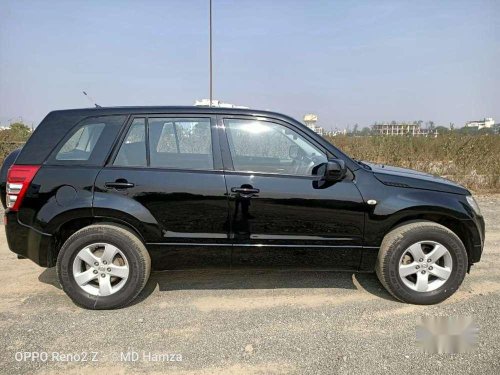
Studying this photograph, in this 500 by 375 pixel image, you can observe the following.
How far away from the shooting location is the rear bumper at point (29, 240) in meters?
2.86

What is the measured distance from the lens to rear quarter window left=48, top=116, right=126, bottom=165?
2885mm

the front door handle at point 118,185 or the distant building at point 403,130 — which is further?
the distant building at point 403,130

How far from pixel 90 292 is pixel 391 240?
2763mm

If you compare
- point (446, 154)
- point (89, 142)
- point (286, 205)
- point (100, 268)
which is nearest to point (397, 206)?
point (286, 205)

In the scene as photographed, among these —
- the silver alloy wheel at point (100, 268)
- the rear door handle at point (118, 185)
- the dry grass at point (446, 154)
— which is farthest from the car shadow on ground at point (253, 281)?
the dry grass at point (446, 154)

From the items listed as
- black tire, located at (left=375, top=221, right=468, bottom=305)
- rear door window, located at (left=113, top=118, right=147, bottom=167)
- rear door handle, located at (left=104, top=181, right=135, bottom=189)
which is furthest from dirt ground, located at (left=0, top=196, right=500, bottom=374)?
rear door window, located at (left=113, top=118, right=147, bottom=167)

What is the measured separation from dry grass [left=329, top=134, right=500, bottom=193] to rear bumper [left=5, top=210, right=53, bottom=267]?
32.0ft

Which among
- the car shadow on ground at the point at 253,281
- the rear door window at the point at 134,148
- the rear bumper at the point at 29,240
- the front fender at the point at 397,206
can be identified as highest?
the rear door window at the point at 134,148

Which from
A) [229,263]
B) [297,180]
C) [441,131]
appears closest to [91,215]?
[229,263]

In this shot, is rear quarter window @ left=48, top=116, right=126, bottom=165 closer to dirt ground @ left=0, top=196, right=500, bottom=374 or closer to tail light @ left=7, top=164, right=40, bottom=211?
tail light @ left=7, top=164, right=40, bottom=211

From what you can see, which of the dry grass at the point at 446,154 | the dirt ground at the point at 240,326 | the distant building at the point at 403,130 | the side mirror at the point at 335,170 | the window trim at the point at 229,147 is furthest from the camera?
the distant building at the point at 403,130

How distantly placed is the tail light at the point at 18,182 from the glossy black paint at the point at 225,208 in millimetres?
53

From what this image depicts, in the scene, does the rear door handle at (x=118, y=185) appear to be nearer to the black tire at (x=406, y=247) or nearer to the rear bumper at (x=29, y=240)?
the rear bumper at (x=29, y=240)

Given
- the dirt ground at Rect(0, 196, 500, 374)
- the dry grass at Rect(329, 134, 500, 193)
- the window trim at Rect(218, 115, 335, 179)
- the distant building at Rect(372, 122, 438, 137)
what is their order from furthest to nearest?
the distant building at Rect(372, 122, 438, 137) → the dry grass at Rect(329, 134, 500, 193) → the window trim at Rect(218, 115, 335, 179) → the dirt ground at Rect(0, 196, 500, 374)
